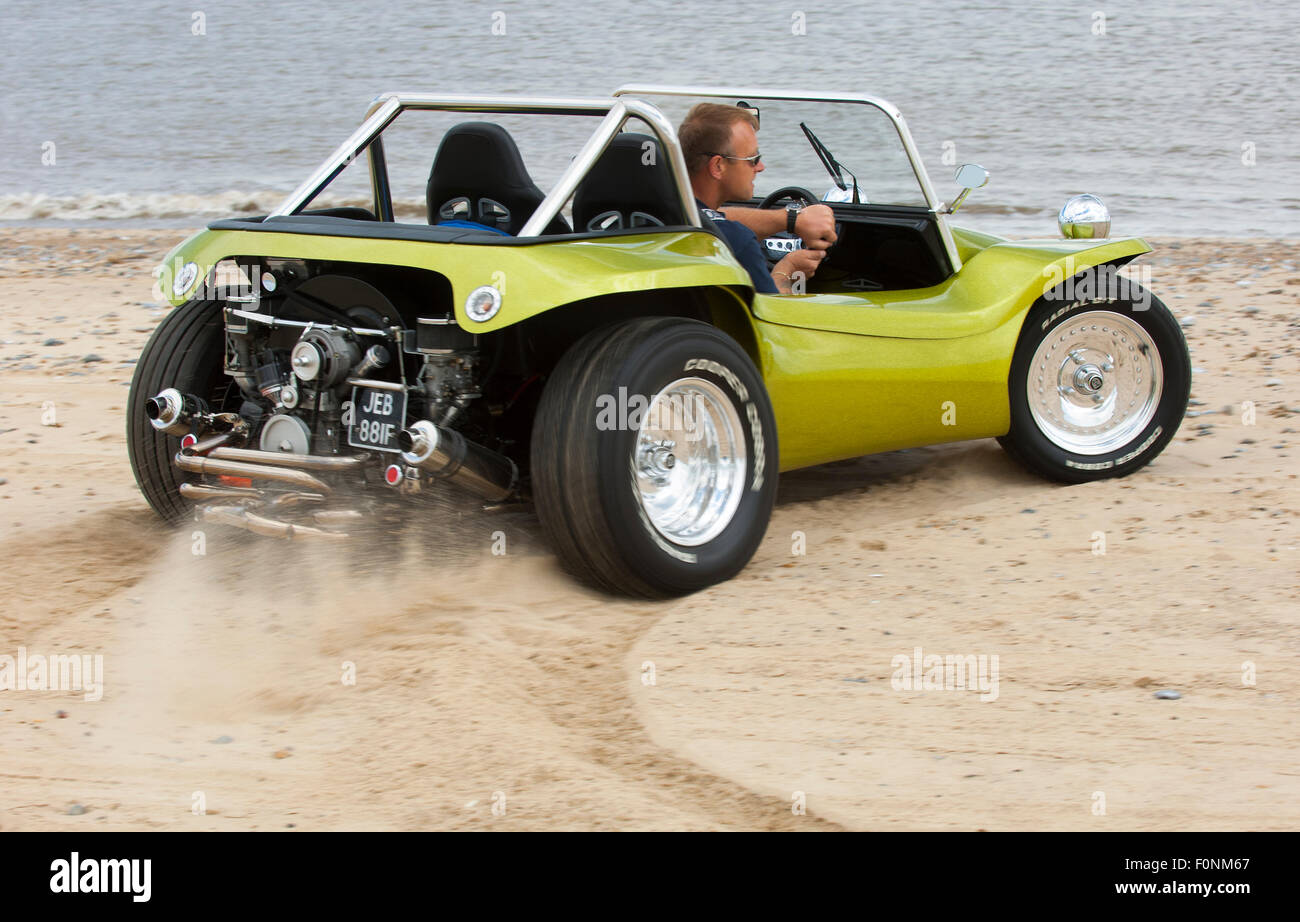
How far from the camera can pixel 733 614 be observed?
4375mm

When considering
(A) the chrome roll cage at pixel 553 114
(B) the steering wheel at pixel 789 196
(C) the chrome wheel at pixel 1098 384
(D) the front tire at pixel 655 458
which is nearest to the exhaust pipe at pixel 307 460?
(D) the front tire at pixel 655 458

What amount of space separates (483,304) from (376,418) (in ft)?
1.78

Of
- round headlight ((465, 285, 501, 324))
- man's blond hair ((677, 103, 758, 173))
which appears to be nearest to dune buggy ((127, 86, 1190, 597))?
round headlight ((465, 285, 501, 324))

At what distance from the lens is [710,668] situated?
395 centimetres

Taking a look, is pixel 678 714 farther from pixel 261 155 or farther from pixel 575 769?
pixel 261 155

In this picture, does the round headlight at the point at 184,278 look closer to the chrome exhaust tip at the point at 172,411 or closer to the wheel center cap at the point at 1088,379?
the chrome exhaust tip at the point at 172,411

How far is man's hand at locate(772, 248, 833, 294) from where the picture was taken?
539 cm

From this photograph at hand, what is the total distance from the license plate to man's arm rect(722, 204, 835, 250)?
1585 millimetres

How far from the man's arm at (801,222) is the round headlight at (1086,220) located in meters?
1.21

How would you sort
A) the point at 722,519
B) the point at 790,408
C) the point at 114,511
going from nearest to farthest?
the point at 722,519 → the point at 790,408 → the point at 114,511

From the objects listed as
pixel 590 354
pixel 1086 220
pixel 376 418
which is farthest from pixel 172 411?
pixel 1086 220

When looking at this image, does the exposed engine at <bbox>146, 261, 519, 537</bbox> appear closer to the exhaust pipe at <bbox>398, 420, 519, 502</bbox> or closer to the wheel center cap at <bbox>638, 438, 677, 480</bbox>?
the exhaust pipe at <bbox>398, 420, 519, 502</bbox>
